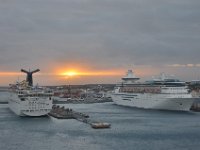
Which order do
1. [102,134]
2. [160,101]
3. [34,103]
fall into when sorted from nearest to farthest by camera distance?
[102,134]
[34,103]
[160,101]

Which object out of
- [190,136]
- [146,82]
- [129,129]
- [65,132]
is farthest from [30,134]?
[146,82]

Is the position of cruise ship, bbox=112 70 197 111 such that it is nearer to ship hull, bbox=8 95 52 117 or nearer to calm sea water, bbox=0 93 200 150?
calm sea water, bbox=0 93 200 150

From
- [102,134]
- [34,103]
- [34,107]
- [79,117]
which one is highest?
[34,103]

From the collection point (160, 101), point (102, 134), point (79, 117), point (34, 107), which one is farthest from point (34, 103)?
point (160, 101)

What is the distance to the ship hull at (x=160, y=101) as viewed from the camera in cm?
6894

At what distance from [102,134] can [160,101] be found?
95.8 ft

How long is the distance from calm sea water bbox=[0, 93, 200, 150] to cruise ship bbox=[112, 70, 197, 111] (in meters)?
10.9

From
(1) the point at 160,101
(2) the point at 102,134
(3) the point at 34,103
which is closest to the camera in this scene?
(2) the point at 102,134

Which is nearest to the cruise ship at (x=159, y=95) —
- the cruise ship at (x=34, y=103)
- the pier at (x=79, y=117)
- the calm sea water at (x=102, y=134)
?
the calm sea water at (x=102, y=134)

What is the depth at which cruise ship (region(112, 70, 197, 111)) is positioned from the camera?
69438mm

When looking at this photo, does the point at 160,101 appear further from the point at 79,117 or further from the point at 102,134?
the point at 102,134

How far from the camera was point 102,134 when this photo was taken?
4409 centimetres

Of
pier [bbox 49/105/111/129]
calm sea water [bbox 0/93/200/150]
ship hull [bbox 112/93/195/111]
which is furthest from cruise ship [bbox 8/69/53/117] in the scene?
ship hull [bbox 112/93/195/111]

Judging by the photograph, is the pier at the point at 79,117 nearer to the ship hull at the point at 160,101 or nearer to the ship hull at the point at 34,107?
the ship hull at the point at 34,107
